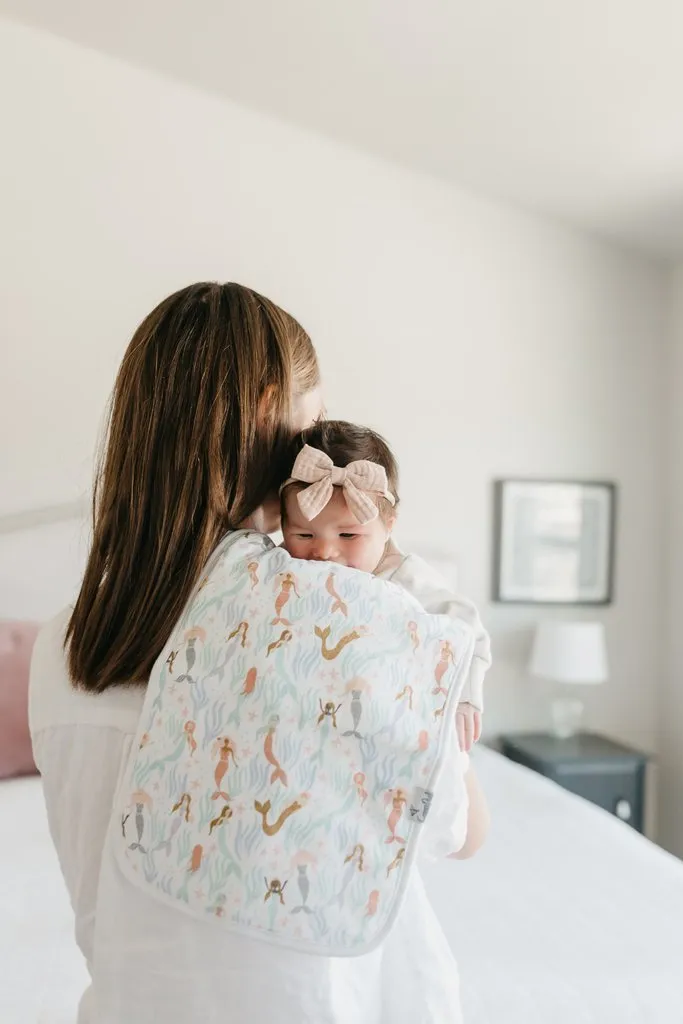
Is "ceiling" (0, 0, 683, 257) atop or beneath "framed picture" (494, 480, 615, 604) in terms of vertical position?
atop

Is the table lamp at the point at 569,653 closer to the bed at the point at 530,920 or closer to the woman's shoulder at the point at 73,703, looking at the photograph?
the bed at the point at 530,920

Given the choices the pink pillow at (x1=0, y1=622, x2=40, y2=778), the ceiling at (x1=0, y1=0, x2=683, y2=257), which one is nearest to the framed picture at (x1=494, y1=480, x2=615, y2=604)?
the ceiling at (x1=0, y1=0, x2=683, y2=257)

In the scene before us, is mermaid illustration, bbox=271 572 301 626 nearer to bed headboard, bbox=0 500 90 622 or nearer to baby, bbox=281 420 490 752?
baby, bbox=281 420 490 752

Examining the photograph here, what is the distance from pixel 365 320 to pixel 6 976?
7.29 ft

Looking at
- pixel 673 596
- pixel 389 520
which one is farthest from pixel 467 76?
pixel 673 596

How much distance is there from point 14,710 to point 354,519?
1568mm

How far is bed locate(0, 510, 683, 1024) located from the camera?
1.30 meters

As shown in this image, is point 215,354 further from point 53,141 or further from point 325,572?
point 53,141

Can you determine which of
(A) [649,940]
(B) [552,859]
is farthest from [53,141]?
(A) [649,940]

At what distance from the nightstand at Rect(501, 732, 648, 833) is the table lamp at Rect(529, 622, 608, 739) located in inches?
9.6

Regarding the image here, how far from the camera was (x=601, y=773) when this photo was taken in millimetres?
2936

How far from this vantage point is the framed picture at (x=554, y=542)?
10.5ft

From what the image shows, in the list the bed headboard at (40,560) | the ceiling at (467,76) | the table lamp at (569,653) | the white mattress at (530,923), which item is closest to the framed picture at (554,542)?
the table lamp at (569,653)

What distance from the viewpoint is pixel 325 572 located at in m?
0.76
